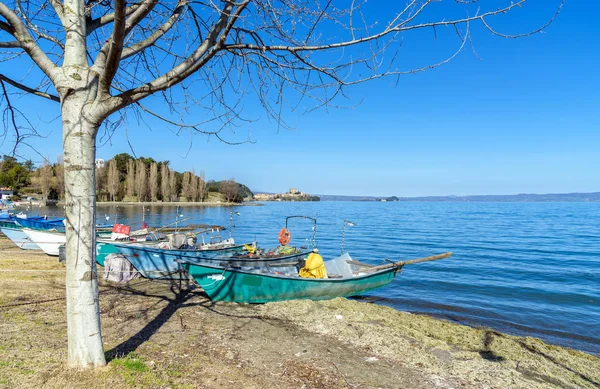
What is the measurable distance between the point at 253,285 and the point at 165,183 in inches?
3759

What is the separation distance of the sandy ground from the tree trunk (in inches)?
26.9

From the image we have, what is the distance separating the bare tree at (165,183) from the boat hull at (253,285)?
95.2 m

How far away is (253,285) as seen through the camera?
9602 millimetres

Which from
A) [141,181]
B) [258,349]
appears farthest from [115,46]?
[141,181]

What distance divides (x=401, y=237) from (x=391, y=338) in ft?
95.9

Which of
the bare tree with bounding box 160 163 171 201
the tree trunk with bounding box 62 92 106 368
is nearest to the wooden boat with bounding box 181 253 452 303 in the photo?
the tree trunk with bounding box 62 92 106 368

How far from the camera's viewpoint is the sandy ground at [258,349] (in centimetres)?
455

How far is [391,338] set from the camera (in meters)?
7.32

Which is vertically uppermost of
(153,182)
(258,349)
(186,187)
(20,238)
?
(153,182)

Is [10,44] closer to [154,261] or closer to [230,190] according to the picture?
[154,261]

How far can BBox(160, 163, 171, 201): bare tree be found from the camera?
325 feet

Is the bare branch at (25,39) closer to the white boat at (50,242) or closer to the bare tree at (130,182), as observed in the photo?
the white boat at (50,242)

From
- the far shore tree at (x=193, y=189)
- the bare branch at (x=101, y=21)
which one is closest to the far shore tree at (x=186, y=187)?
the far shore tree at (x=193, y=189)

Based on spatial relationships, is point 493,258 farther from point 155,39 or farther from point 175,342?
point 155,39
